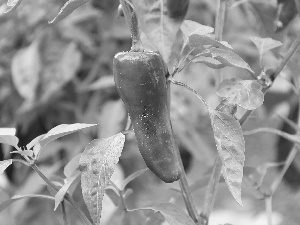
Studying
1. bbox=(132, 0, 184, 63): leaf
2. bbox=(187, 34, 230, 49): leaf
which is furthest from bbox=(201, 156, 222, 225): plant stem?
bbox=(132, 0, 184, 63): leaf

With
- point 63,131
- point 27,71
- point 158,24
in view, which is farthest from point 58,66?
point 158,24

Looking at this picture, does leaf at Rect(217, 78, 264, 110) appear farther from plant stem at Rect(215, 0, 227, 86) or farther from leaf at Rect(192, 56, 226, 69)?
plant stem at Rect(215, 0, 227, 86)

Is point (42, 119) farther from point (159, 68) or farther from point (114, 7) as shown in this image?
point (159, 68)

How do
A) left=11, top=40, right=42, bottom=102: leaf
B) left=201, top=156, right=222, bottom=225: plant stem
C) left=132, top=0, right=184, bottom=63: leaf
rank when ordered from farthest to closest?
left=11, top=40, right=42, bottom=102: leaf
left=201, top=156, right=222, bottom=225: plant stem
left=132, top=0, right=184, bottom=63: leaf

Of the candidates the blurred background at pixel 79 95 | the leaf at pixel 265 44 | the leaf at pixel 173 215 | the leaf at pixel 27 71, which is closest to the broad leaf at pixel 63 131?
the leaf at pixel 173 215

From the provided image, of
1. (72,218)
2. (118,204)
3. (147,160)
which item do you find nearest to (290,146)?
(72,218)

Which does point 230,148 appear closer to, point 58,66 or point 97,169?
point 97,169
